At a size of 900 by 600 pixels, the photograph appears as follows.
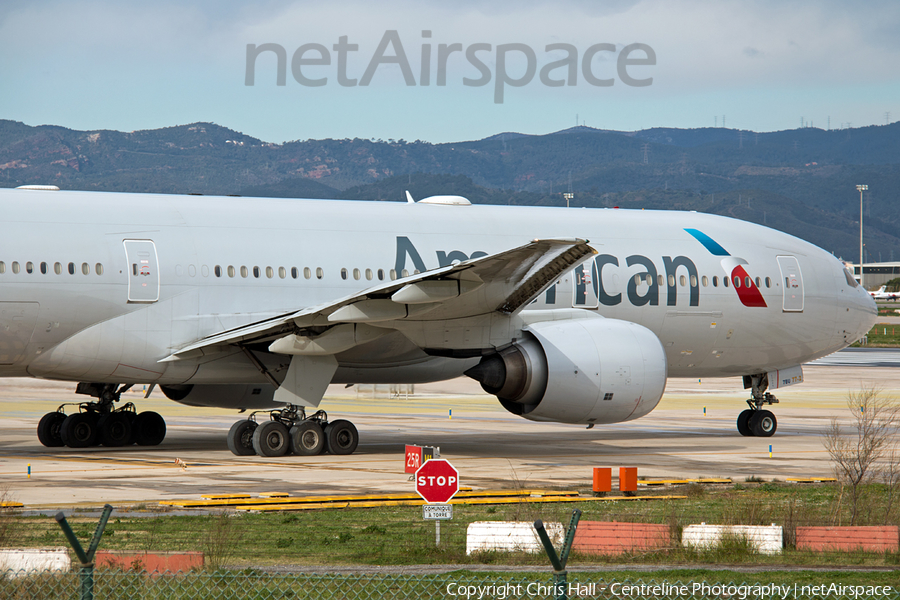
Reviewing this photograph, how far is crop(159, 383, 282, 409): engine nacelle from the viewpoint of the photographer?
23.0 m

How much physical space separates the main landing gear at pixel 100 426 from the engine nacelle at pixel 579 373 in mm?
7362

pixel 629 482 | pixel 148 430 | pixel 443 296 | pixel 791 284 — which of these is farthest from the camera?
pixel 791 284

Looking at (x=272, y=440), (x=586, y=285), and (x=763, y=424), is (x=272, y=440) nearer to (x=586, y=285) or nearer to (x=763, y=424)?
(x=586, y=285)

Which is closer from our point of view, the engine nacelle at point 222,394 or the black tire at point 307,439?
the black tire at point 307,439

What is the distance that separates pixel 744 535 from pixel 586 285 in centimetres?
1232

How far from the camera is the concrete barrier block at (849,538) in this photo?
1147 centimetres

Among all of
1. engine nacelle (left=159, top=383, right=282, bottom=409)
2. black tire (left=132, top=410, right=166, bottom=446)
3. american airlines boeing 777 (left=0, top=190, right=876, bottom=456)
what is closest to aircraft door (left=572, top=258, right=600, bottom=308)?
american airlines boeing 777 (left=0, top=190, right=876, bottom=456)

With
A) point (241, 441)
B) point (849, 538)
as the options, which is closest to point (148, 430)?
point (241, 441)

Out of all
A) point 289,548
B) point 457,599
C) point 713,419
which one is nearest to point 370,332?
point 289,548

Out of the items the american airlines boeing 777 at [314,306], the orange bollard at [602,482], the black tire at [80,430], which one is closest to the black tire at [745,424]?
the american airlines boeing 777 at [314,306]

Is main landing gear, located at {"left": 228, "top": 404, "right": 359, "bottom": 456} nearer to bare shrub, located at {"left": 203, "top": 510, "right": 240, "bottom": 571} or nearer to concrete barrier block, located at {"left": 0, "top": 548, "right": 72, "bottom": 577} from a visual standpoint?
bare shrub, located at {"left": 203, "top": 510, "right": 240, "bottom": 571}

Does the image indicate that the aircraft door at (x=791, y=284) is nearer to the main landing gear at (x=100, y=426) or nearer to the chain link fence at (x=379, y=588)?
the main landing gear at (x=100, y=426)

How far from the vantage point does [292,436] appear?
67.2 ft
